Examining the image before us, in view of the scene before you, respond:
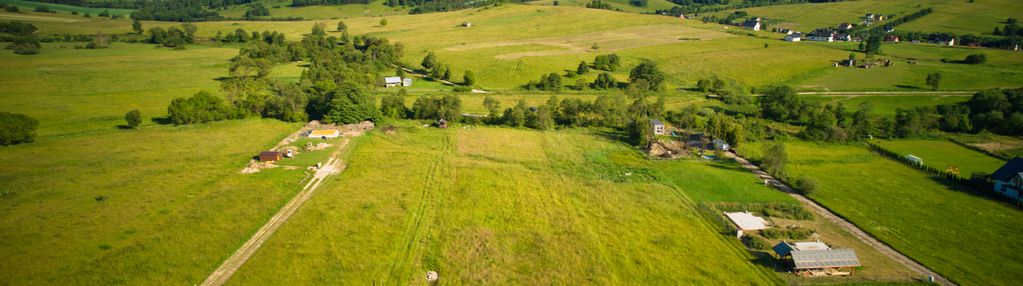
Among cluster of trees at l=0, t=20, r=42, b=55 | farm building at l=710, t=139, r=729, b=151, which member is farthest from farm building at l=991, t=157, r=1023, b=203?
cluster of trees at l=0, t=20, r=42, b=55

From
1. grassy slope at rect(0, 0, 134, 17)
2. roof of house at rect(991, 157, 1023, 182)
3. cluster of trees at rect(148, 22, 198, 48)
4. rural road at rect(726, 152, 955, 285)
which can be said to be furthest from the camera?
grassy slope at rect(0, 0, 134, 17)

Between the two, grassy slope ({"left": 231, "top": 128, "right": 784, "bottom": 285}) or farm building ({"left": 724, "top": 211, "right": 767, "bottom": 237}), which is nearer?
grassy slope ({"left": 231, "top": 128, "right": 784, "bottom": 285})

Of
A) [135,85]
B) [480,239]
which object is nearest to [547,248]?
[480,239]

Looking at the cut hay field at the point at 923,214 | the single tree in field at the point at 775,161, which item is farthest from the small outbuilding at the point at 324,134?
the cut hay field at the point at 923,214

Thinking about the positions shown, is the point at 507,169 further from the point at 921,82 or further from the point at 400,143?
the point at 921,82

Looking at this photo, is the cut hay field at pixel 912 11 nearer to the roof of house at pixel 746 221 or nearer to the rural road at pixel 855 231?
the rural road at pixel 855 231

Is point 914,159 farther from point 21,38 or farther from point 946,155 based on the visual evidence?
point 21,38

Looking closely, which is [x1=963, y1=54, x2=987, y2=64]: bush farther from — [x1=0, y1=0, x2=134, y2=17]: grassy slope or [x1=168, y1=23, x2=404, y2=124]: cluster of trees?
[x1=0, y1=0, x2=134, y2=17]: grassy slope
